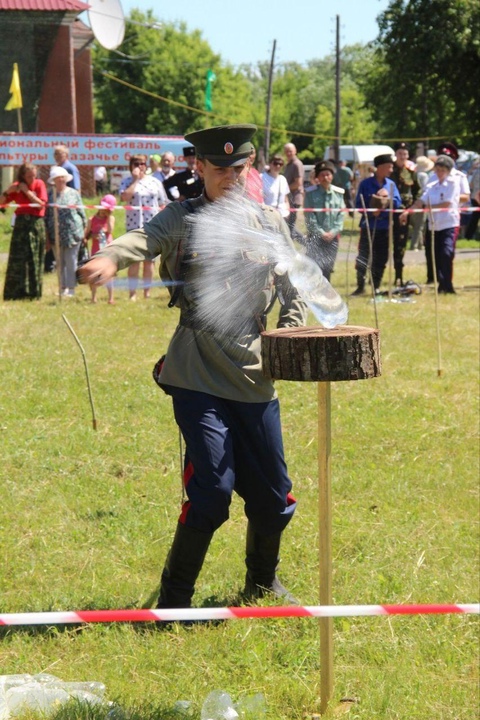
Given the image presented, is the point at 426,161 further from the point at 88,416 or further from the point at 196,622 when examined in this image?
the point at 196,622

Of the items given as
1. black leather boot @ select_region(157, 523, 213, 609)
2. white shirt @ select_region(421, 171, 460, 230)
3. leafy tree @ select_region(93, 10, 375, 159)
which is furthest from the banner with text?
leafy tree @ select_region(93, 10, 375, 159)

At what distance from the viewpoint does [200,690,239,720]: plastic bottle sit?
3742 millimetres

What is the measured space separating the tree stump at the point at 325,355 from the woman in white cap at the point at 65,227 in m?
11.0

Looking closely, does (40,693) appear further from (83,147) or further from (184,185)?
(83,147)

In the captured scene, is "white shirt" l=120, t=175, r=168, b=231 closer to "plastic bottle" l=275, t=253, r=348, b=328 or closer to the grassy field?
the grassy field

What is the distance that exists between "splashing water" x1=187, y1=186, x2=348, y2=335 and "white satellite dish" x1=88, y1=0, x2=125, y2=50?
80.1ft

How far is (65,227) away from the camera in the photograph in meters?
14.4

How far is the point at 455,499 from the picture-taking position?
6.61m

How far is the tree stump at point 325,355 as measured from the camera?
11.6 feet

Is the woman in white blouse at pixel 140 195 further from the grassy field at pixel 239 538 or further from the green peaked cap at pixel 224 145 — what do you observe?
the green peaked cap at pixel 224 145

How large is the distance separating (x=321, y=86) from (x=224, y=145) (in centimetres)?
10532

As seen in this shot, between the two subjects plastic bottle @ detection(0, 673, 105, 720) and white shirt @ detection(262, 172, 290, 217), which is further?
white shirt @ detection(262, 172, 290, 217)

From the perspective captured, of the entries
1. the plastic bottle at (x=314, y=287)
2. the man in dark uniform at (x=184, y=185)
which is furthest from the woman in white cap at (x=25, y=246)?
the plastic bottle at (x=314, y=287)

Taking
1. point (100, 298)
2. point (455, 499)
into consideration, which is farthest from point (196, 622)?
point (100, 298)
